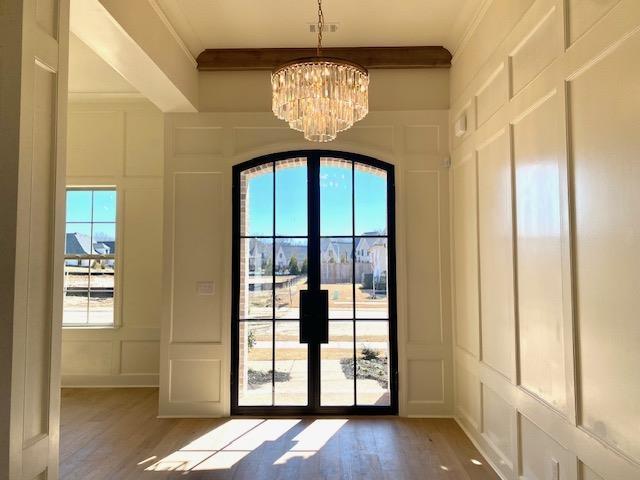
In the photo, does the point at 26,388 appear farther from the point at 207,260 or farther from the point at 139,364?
the point at 139,364

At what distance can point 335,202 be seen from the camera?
4562 mm

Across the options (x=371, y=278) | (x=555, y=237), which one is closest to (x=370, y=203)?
(x=371, y=278)

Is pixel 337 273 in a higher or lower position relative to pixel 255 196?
lower

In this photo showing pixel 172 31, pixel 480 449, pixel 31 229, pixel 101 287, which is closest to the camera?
pixel 31 229

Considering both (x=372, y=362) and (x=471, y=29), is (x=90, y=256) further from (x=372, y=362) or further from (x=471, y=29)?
(x=471, y=29)

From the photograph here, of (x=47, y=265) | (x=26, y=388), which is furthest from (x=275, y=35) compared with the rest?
(x=26, y=388)

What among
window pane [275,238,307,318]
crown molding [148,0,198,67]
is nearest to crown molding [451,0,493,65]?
window pane [275,238,307,318]

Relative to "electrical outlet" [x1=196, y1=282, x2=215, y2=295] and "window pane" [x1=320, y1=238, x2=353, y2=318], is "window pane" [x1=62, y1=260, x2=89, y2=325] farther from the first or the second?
"window pane" [x1=320, y1=238, x2=353, y2=318]

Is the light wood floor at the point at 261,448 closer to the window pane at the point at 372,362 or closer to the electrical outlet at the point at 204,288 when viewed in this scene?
the window pane at the point at 372,362

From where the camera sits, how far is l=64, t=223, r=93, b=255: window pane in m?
5.77

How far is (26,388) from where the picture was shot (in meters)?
1.91

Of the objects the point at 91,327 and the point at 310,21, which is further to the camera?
the point at 91,327

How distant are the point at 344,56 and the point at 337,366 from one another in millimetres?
3188

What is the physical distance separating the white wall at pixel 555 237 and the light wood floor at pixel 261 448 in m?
0.44
